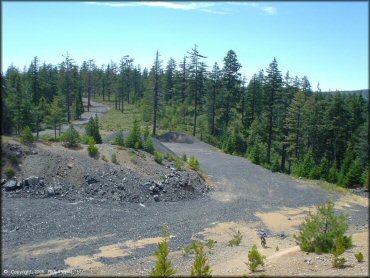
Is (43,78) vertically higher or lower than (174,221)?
higher

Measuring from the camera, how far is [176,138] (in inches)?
1875

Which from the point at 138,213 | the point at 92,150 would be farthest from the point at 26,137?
the point at 138,213

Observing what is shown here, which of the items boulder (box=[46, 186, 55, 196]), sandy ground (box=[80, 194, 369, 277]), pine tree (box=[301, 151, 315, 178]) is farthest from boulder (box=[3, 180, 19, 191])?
pine tree (box=[301, 151, 315, 178])

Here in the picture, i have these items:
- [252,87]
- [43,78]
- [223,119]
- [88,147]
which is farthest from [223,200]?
[43,78]

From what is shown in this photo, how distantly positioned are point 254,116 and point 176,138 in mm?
15153

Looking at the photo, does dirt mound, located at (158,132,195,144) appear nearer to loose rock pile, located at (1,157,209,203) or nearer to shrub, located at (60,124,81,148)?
loose rock pile, located at (1,157,209,203)

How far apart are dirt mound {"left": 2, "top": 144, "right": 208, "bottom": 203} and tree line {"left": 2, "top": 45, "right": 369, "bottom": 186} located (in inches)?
416

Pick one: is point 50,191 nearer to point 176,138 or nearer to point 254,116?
point 176,138

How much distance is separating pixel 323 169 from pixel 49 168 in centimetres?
2479

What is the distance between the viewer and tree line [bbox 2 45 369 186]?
121 feet

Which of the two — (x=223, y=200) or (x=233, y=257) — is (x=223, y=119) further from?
(x=233, y=257)

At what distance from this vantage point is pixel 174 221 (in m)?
21.3

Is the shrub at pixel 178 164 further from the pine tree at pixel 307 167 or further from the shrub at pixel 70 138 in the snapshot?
the pine tree at pixel 307 167

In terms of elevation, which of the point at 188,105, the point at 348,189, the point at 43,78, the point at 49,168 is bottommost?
the point at 348,189
